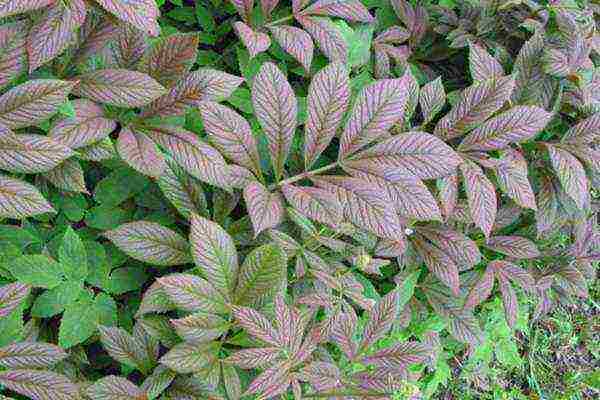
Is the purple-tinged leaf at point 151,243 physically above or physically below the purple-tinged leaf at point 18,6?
below

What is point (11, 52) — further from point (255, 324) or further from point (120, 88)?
point (255, 324)

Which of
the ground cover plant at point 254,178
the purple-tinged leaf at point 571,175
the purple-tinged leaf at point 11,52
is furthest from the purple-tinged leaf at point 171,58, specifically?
the purple-tinged leaf at point 571,175

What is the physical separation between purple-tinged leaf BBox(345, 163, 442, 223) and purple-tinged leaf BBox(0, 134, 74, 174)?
675 millimetres

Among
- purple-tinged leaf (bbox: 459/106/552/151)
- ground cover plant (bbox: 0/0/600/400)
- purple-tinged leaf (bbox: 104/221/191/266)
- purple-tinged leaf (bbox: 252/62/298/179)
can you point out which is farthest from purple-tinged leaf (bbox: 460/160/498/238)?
purple-tinged leaf (bbox: 104/221/191/266)

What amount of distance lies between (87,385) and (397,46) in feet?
4.24

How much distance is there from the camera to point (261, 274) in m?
1.56

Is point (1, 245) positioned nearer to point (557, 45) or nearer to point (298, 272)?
point (298, 272)

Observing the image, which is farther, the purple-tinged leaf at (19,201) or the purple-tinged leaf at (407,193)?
the purple-tinged leaf at (407,193)

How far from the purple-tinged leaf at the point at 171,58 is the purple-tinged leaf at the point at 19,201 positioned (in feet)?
1.21

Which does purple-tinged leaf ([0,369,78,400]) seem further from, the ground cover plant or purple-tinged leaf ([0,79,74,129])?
purple-tinged leaf ([0,79,74,129])

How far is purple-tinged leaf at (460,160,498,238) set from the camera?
1771 millimetres

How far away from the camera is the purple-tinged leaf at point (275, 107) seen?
1617 mm

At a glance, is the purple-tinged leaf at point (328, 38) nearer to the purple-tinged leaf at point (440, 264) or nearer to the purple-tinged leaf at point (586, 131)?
the purple-tinged leaf at point (440, 264)

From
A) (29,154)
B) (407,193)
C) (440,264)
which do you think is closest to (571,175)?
(440,264)
